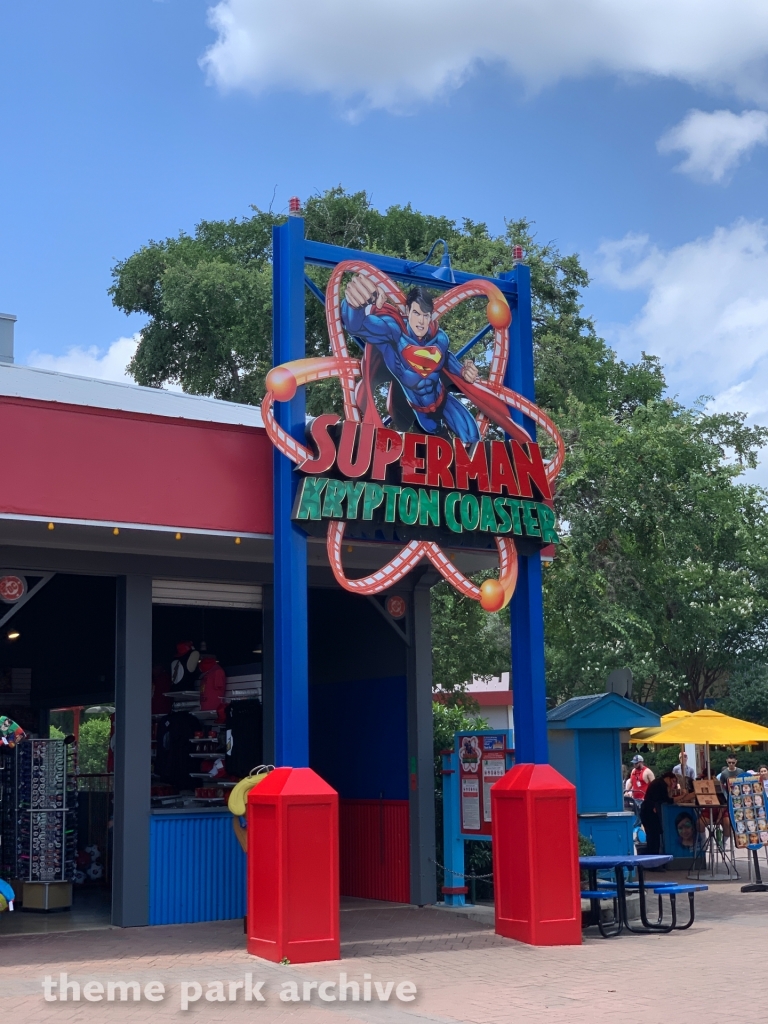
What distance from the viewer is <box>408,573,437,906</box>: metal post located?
1302 centimetres

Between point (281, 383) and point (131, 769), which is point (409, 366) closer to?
point (281, 383)

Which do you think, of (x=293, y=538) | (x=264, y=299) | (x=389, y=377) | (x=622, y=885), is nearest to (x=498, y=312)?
(x=389, y=377)

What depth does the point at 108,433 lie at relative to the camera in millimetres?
10453

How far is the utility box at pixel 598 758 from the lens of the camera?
13.4 meters

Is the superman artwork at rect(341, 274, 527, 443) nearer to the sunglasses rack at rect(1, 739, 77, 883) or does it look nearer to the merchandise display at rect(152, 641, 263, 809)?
the merchandise display at rect(152, 641, 263, 809)

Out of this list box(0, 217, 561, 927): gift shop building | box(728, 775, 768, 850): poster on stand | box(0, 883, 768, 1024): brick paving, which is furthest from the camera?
box(728, 775, 768, 850): poster on stand

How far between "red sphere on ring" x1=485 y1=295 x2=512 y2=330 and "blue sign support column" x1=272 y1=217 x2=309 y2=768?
6.59 feet

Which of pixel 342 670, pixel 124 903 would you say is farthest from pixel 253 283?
pixel 124 903

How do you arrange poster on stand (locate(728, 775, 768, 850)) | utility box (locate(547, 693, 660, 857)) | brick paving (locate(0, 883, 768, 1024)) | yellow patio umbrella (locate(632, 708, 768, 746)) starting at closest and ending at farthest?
brick paving (locate(0, 883, 768, 1024)) < utility box (locate(547, 693, 660, 857)) < poster on stand (locate(728, 775, 768, 850)) < yellow patio umbrella (locate(632, 708, 768, 746))

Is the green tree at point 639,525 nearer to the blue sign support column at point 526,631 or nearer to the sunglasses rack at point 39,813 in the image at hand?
the blue sign support column at point 526,631

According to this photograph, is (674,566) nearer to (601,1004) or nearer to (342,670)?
(342,670)

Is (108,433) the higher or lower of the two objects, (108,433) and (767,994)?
the higher

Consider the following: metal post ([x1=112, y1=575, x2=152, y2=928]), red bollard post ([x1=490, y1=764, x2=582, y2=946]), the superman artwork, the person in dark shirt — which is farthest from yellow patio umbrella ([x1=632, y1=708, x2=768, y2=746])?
metal post ([x1=112, y1=575, x2=152, y2=928])

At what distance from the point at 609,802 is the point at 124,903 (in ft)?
17.9
